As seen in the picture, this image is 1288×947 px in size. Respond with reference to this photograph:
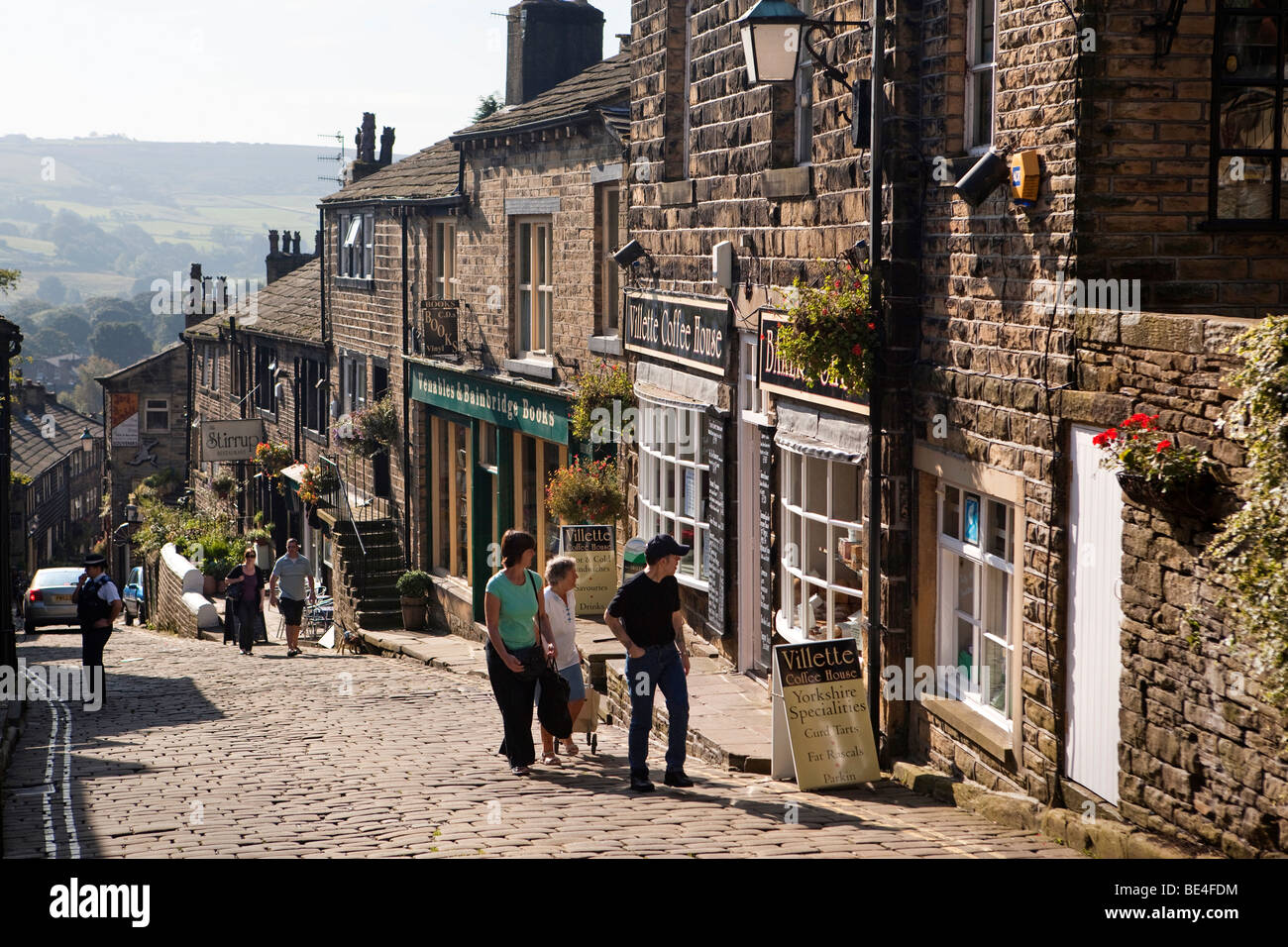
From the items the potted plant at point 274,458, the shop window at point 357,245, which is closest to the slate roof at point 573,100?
the shop window at point 357,245

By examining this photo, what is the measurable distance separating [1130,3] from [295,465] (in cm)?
2739

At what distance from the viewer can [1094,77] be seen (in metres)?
7.50

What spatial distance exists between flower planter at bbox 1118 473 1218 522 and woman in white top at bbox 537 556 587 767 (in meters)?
4.41

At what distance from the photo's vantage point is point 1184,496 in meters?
6.26

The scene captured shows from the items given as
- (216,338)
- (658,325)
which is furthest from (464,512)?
(216,338)

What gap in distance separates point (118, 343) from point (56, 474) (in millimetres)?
100653

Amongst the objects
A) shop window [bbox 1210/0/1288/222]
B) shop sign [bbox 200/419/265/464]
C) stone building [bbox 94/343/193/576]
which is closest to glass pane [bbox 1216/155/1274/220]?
shop window [bbox 1210/0/1288/222]

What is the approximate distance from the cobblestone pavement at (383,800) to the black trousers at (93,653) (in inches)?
31.4

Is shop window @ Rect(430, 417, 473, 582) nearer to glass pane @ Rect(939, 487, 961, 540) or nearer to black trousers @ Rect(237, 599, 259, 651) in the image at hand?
black trousers @ Rect(237, 599, 259, 651)

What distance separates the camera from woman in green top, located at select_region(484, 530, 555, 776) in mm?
9609

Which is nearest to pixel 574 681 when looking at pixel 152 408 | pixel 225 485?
pixel 225 485

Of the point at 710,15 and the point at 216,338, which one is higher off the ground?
the point at 710,15
